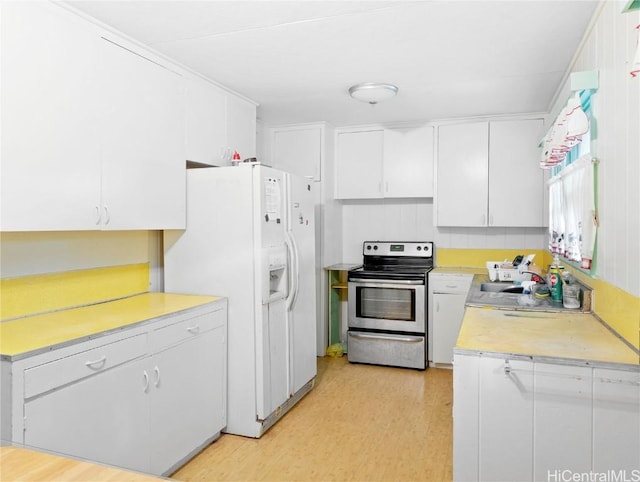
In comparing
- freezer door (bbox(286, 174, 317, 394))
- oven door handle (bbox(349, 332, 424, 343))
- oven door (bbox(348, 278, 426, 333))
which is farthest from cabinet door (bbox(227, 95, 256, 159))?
oven door handle (bbox(349, 332, 424, 343))

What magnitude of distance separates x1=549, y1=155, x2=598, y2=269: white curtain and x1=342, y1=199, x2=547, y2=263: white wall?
130cm

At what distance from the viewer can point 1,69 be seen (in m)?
1.95

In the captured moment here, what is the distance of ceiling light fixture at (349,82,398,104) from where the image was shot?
131 inches

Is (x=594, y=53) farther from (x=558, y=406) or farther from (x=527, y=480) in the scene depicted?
(x=527, y=480)

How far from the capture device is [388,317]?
4465 millimetres

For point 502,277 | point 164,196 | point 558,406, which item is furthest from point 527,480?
point 164,196

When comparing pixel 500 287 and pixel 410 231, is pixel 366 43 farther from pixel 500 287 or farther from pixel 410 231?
pixel 410 231

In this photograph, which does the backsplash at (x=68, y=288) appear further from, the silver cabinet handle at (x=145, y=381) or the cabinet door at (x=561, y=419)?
the cabinet door at (x=561, y=419)

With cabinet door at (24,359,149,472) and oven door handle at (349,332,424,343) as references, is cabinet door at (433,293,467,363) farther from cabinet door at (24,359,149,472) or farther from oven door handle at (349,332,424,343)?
cabinet door at (24,359,149,472)

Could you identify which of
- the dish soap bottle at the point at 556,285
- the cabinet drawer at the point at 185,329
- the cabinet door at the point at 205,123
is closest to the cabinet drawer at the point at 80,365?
the cabinet drawer at the point at 185,329

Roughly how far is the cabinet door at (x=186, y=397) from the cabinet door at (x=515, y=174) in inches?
110

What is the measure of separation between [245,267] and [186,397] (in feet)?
2.68

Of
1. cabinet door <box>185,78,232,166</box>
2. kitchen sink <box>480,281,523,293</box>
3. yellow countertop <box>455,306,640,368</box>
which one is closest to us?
yellow countertop <box>455,306,640,368</box>

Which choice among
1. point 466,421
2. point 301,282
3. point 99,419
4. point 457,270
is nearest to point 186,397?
point 99,419
